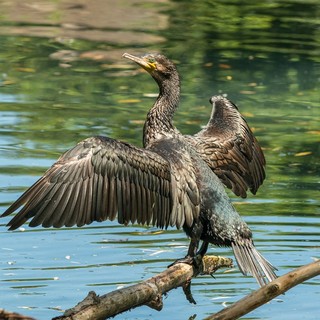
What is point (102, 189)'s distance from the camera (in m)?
7.64

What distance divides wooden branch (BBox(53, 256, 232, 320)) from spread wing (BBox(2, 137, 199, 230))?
1.18 ft

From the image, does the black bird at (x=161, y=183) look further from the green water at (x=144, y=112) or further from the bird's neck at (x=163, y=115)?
the green water at (x=144, y=112)

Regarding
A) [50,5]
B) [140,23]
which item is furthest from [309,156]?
[50,5]

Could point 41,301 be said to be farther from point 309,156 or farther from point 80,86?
point 80,86

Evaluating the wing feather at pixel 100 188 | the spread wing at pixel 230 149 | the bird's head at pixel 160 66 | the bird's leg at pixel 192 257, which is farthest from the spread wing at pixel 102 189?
the bird's head at pixel 160 66

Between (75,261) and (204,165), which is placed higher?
(204,165)

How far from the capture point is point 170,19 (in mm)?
19766

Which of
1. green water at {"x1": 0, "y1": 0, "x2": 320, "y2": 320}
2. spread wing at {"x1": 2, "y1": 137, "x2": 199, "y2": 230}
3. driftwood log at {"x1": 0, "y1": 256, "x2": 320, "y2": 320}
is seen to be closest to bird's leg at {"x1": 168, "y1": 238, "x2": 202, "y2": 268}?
spread wing at {"x1": 2, "y1": 137, "x2": 199, "y2": 230}

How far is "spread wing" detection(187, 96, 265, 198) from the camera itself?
352 inches

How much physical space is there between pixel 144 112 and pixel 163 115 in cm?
574

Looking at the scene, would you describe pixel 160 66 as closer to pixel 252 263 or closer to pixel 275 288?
pixel 252 263

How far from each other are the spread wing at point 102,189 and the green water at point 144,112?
3.92ft

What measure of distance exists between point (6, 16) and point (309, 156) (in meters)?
7.69

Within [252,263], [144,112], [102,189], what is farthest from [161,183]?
[144,112]
